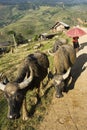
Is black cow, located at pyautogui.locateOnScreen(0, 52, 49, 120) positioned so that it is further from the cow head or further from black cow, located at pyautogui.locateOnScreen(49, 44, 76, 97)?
black cow, located at pyautogui.locateOnScreen(49, 44, 76, 97)

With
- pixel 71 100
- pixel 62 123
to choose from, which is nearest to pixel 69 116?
pixel 62 123

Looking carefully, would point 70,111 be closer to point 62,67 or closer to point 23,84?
point 23,84

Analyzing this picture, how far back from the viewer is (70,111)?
1561cm

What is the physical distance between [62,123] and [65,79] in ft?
12.7

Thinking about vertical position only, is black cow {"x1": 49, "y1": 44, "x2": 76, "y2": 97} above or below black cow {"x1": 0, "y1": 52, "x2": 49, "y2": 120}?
below

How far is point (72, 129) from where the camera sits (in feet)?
45.0

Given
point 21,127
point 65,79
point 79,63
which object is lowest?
point 79,63

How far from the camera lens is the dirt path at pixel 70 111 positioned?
1418 cm

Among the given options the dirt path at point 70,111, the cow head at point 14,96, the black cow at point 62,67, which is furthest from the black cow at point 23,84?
the dirt path at point 70,111

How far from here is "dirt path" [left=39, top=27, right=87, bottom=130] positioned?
1418cm

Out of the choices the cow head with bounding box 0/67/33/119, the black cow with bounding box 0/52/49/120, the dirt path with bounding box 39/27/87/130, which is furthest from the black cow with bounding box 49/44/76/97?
the cow head with bounding box 0/67/33/119

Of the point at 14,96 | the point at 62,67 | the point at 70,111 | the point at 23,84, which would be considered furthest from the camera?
the point at 62,67

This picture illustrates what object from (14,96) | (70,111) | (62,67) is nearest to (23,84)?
(14,96)

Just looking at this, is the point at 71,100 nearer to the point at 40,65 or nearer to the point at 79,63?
the point at 40,65
